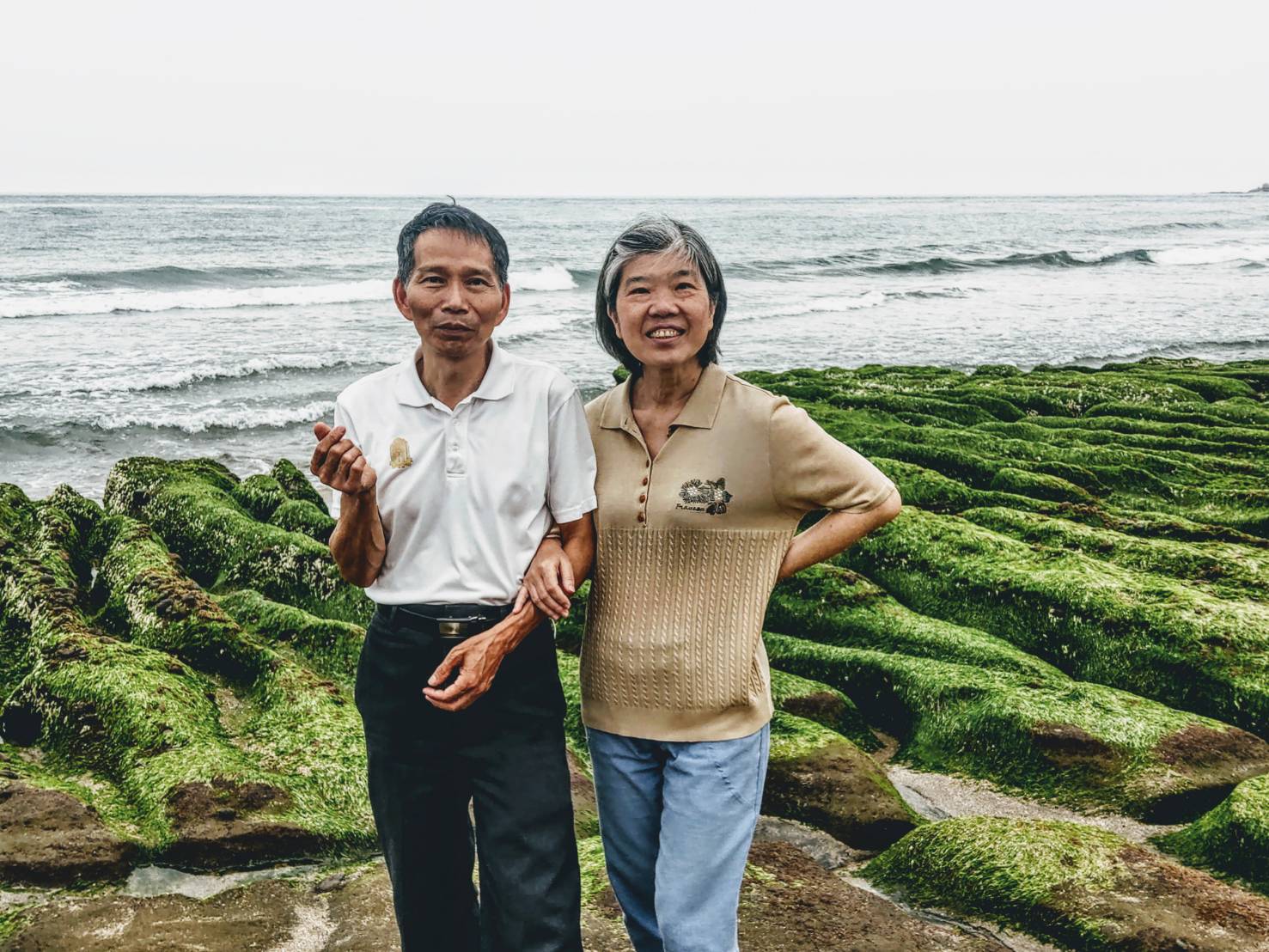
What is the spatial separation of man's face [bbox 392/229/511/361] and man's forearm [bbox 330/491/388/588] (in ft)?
1.84

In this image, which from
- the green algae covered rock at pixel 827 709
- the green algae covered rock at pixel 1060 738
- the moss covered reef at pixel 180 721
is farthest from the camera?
the green algae covered rock at pixel 827 709

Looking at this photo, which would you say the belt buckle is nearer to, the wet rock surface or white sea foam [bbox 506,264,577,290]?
the wet rock surface

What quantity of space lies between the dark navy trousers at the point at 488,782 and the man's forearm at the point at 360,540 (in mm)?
183

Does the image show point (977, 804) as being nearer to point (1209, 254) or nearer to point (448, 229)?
point (448, 229)

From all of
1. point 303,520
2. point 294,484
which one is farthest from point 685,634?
point 294,484

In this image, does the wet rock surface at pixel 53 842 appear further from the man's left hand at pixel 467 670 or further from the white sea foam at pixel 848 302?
the white sea foam at pixel 848 302

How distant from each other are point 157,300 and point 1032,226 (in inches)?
3030

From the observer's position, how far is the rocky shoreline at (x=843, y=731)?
443cm

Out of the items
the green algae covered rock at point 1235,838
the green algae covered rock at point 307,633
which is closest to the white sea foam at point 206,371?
the green algae covered rock at point 307,633

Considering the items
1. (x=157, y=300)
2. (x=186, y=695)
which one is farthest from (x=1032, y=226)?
(x=186, y=695)

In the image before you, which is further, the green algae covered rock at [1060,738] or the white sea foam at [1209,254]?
the white sea foam at [1209,254]

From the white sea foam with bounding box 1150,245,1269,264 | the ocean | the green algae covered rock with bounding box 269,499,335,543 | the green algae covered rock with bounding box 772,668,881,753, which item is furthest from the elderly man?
the white sea foam with bounding box 1150,245,1269,264

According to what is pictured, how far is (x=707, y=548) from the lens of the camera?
329 cm

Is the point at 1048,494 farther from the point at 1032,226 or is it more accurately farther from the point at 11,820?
the point at 1032,226
